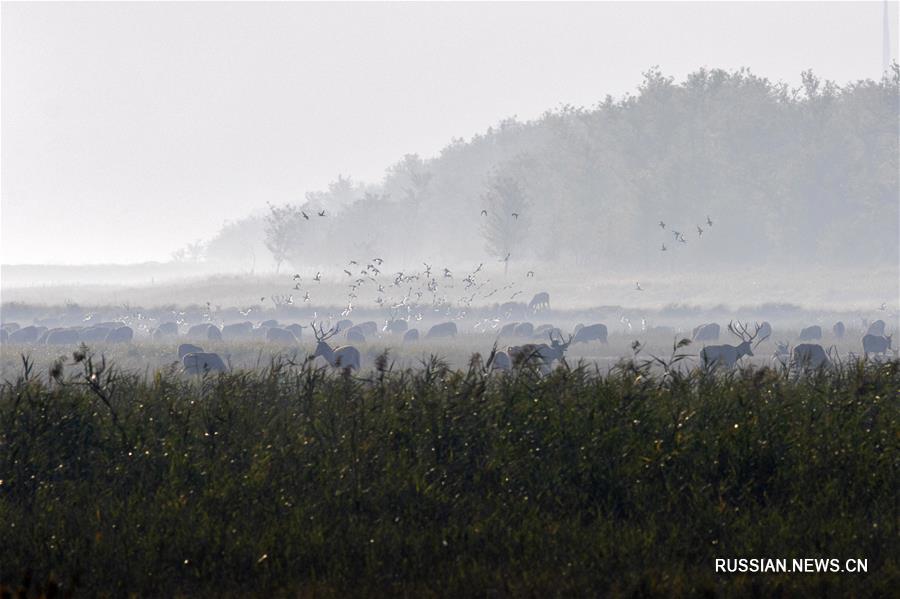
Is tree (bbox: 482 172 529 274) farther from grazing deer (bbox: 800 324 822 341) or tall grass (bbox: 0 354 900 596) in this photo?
tall grass (bbox: 0 354 900 596)

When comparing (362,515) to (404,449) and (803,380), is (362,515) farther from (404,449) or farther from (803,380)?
(803,380)

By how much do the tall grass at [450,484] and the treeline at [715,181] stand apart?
6534 centimetres

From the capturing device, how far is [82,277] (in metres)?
174

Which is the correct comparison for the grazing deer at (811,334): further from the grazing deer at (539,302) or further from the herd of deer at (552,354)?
the grazing deer at (539,302)

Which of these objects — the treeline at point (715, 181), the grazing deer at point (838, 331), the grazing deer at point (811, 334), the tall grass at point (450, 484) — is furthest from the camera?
the treeline at point (715, 181)

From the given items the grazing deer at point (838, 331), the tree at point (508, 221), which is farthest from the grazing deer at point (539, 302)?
the tree at point (508, 221)

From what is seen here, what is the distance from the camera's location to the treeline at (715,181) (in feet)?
252

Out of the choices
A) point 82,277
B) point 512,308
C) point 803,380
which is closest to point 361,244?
point 512,308

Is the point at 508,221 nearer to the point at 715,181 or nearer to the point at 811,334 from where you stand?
the point at 715,181

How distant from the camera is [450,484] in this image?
31.4ft

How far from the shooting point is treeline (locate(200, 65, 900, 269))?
76.8 m

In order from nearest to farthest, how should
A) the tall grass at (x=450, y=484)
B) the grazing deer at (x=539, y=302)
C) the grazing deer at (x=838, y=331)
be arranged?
the tall grass at (x=450, y=484) < the grazing deer at (x=838, y=331) < the grazing deer at (x=539, y=302)

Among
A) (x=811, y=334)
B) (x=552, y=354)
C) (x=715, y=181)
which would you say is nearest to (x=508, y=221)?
(x=715, y=181)

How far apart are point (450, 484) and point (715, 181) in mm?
73517
